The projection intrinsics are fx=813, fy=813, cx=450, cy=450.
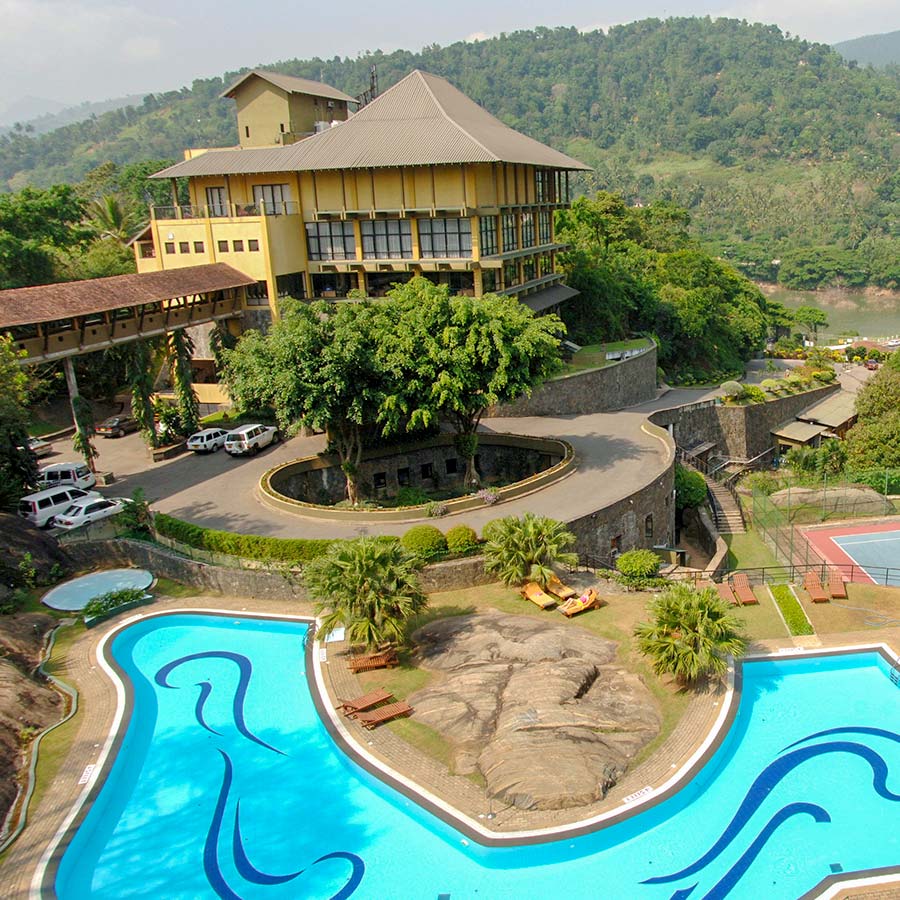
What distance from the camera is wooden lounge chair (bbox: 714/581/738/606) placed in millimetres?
28153

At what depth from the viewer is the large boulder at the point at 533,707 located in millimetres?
19688

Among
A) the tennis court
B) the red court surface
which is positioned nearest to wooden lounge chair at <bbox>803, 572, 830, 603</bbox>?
the red court surface

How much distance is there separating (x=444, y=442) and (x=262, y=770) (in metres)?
21.9

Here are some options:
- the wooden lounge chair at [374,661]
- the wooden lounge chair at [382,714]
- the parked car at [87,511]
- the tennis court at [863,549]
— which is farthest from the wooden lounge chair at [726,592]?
the parked car at [87,511]

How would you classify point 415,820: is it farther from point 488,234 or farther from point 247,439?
point 488,234

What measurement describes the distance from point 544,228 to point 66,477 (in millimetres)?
35909

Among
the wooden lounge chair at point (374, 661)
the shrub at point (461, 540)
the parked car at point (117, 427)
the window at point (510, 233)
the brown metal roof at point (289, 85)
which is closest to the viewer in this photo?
the wooden lounge chair at point (374, 661)

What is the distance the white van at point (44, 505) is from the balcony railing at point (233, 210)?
813 inches

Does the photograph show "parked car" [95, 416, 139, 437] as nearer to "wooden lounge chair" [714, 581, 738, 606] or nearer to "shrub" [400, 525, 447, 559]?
"shrub" [400, 525, 447, 559]

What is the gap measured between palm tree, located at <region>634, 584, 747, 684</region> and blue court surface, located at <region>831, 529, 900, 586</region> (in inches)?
407

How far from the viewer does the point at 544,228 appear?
57.4 m

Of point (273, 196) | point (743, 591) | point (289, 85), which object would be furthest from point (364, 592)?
point (289, 85)

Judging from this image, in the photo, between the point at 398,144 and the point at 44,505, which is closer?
the point at 44,505

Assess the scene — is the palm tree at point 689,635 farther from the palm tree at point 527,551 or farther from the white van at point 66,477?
the white van at point 66,477
